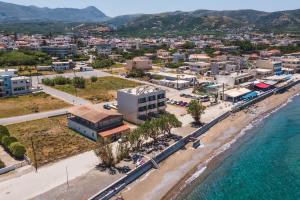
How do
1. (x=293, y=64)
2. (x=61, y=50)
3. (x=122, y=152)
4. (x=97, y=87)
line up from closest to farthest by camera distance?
1. (x=122, y=152)
2. (x=97, y=87)
3. (x=293, y=64)
4. (x=61, y=50)

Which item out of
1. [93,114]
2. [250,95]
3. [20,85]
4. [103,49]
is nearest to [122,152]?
[93,114]

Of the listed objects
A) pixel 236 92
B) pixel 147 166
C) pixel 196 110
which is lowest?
pixel 147 166

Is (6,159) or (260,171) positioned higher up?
(6,159)

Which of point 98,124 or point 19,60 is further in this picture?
point 19,60

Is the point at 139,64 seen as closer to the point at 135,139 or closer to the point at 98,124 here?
the point at 98,124

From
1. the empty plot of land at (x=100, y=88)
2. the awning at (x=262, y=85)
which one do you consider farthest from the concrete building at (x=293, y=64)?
the empty plot of land at (x=100, y=88)

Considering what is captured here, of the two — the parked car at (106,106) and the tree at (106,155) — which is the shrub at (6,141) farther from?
the parked car at (106,106)
